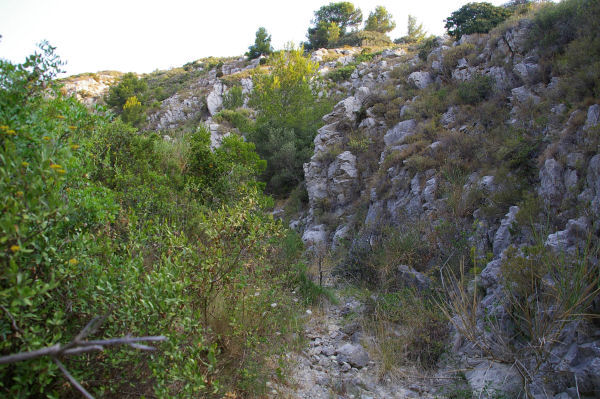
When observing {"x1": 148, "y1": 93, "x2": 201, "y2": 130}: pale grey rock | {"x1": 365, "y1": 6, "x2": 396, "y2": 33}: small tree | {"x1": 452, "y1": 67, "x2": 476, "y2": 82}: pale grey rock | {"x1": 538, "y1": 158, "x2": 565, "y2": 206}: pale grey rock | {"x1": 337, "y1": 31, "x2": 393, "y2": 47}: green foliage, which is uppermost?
{"x1": 365, "y1": 6, "x2": 396, "y2": 33}: small tree

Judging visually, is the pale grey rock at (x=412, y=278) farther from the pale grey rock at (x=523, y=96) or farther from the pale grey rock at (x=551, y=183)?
the pale grey rock at (x=523, y=96)

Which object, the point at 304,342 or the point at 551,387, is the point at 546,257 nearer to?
the point at 551,387

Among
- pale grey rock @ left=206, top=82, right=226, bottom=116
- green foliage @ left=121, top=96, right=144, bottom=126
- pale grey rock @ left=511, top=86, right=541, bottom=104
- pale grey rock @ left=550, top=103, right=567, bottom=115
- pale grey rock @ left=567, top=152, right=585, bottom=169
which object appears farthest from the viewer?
pale grey rock @ left=206, top=82, right=226, bottom=116

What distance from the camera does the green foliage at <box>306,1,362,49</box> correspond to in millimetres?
42531

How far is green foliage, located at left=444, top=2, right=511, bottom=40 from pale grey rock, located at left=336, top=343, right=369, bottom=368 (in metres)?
13.8

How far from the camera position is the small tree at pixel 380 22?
4316 centimetres

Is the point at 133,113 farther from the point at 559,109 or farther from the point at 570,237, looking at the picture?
the point at 570,237

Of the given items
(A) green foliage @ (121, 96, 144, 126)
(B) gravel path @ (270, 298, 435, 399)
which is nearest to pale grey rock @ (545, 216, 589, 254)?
(B) gravel path @ (270, 298, 435, 399)

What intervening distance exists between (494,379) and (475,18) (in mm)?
15666

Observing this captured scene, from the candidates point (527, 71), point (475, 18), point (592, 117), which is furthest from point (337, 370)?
point (475, 18)

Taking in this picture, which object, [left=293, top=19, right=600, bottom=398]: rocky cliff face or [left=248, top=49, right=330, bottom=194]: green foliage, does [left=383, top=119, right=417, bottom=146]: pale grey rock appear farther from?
[left=248, top=49, right=330, bottom=194]: green foliage

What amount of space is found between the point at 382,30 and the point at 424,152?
4096cm

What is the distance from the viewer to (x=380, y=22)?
43406 mm

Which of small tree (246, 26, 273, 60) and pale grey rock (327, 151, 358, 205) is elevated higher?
small tree (246, 26, 273, 60)
